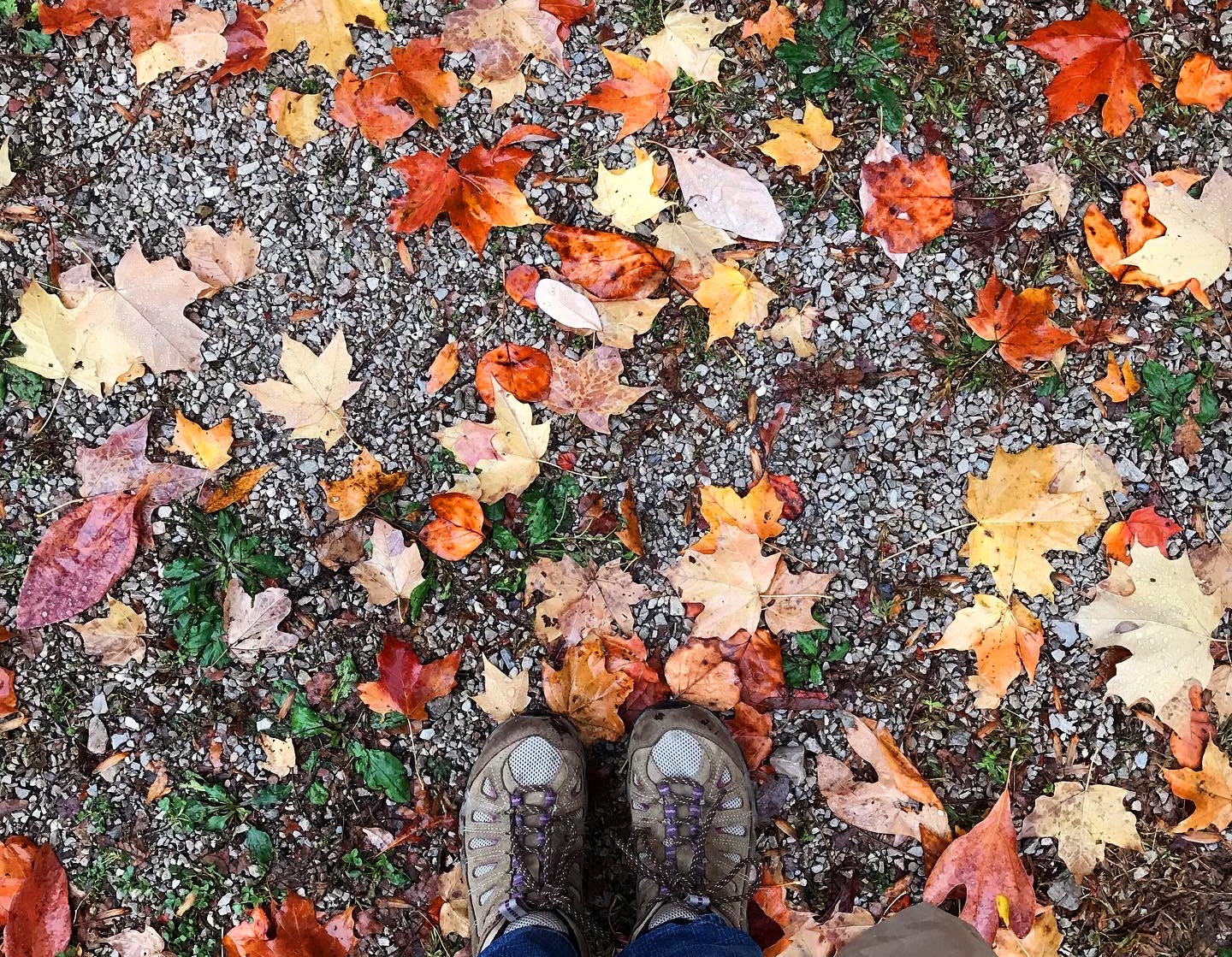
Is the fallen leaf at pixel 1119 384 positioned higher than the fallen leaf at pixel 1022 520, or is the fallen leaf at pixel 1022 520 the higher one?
the fallen leaf at pixel 1119 384

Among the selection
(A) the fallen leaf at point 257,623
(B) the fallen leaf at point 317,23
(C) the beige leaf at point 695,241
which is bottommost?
(A) the fallen leaf at point 257,623

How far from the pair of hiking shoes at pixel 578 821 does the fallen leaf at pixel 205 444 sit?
102 centimetres

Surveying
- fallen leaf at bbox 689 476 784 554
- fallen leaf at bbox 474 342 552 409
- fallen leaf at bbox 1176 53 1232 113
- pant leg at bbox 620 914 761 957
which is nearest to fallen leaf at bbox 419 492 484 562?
fallen leaf at bbox 474 342 552 409

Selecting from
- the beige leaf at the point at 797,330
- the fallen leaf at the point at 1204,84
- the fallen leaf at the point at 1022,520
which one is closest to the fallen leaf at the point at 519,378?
the beige leaf at the point at 797,330

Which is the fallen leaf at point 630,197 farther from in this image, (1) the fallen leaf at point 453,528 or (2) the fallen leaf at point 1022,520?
(2) the fallen leaf at point 1022,520

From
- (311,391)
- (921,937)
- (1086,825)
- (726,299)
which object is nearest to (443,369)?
(311,391)

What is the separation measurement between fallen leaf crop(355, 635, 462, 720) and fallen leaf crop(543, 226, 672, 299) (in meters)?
1.02

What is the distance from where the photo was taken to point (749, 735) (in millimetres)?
2088

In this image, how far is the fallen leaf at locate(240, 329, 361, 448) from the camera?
2096 millimetres

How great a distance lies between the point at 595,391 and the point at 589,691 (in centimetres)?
77

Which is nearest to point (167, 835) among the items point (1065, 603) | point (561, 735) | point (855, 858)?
point (561, 735)

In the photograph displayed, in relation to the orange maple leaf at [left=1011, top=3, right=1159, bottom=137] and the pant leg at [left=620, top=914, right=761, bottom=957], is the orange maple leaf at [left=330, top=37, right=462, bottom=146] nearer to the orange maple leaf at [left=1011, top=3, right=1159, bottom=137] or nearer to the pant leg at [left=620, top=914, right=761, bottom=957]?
the orange maple leaf at [left=1011, top=3, right=1159, bottom=137]

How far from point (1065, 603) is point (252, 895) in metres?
2.19

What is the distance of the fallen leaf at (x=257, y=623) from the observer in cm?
207
